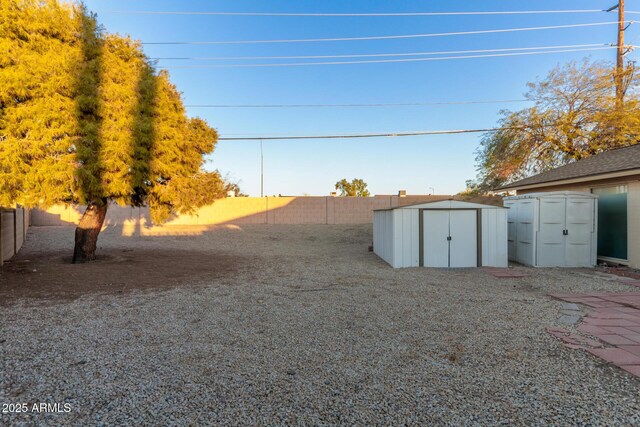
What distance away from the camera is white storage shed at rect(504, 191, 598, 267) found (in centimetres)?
946

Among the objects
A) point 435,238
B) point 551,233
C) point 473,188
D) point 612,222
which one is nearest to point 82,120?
point 435,238

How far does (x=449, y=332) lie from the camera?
170 inches

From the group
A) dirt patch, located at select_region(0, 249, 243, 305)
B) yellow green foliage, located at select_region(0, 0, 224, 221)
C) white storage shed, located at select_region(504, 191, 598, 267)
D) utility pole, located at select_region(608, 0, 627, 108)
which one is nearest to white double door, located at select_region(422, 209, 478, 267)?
white storage shed, located at select_region(504, 191, 598, 267)

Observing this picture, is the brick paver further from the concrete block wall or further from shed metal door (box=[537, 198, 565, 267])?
the concrete block wall

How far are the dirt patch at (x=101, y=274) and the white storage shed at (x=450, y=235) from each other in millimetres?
4854

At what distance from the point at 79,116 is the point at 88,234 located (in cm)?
344

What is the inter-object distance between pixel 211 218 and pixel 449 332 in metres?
22.3

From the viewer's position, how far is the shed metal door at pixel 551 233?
9469mm

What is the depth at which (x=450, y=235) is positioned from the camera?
9.51 m

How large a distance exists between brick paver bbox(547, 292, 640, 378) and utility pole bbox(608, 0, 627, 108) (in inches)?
614

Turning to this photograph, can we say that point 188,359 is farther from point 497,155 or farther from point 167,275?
point 497,155

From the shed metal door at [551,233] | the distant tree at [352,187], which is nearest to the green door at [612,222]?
the shed metal door at [551,233]

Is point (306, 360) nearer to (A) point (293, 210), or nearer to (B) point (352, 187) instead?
(A) point (293, 210)

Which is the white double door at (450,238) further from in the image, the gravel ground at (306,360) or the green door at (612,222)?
the green door at (612,222)
